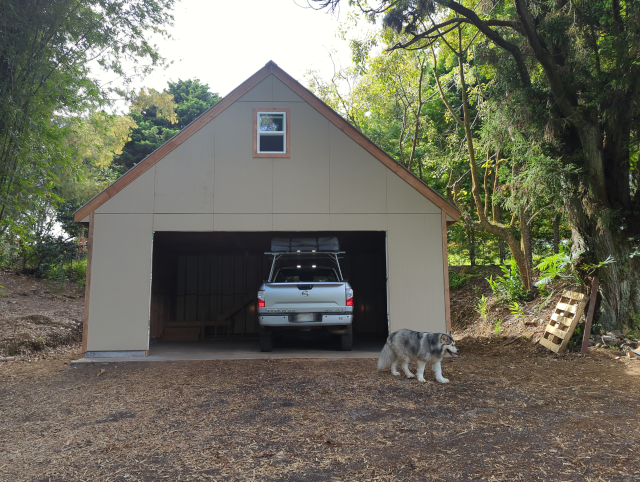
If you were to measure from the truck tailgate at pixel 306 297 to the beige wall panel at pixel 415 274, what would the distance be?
4.16 feet

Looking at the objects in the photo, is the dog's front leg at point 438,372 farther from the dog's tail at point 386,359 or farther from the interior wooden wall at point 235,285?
the interior wooden wall at point 235,285

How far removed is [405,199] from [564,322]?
406 centimetres

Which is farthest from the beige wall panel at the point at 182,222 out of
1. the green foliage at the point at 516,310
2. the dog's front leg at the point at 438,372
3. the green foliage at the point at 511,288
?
the green foliage at the point at 511,288

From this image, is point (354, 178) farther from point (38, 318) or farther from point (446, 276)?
point (38, 318)

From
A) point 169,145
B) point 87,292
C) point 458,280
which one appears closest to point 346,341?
point 87,292

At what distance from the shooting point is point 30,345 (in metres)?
10.7

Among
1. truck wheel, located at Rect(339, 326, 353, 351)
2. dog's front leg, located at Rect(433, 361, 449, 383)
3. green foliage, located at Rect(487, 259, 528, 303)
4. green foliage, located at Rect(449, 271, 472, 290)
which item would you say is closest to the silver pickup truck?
truck wheel, located at Rect(339, 326, 353, 351)

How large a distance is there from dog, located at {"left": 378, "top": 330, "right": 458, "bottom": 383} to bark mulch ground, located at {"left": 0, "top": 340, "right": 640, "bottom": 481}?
0.22 metres

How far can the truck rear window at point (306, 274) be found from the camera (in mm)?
10375

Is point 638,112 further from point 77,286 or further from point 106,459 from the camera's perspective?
point 77,286

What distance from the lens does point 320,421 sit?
16.5ft

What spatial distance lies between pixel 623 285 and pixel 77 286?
18.1 metres

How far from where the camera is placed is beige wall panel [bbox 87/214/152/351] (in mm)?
9172

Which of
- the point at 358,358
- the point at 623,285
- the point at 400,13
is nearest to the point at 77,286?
the point at 358,358
